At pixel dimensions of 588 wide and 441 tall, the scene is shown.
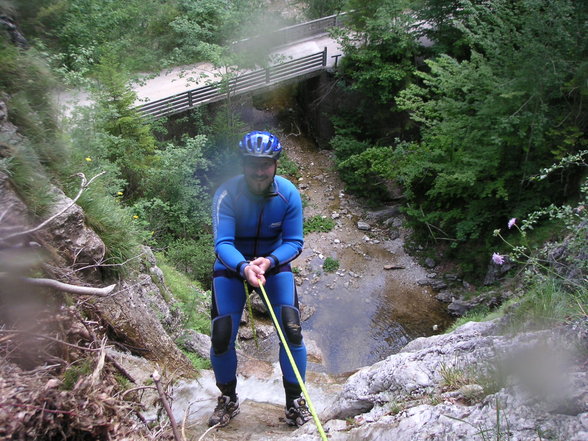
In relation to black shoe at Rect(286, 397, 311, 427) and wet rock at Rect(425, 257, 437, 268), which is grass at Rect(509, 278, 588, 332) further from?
wet rock at Rect(425, 257, 437, 268)

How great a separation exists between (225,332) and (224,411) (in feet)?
2.54

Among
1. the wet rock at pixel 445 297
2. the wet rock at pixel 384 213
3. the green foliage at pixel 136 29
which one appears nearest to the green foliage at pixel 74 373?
the green foliage at pixel 136 29

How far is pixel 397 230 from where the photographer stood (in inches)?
501

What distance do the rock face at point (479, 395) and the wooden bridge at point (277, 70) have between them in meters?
9.58

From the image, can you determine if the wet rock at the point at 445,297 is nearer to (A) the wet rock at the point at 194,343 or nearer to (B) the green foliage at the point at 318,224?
(B) the green foliage at the point at 318,224

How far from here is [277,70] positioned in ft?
47.5

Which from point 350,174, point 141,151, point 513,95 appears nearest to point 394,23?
point 350,174

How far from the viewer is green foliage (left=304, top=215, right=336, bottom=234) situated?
12.8 metres

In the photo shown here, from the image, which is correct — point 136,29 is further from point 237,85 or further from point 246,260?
point 246,260

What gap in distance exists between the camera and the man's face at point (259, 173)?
12.3 feet

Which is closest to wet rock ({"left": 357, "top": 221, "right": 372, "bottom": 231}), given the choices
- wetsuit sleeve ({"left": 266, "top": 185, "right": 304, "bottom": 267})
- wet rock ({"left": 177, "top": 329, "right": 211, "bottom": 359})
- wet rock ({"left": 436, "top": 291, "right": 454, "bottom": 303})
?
wet rock ({"left": 436, "top": 291, "right": 454, "bottom": 303})

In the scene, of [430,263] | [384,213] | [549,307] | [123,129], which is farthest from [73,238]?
[384,213]

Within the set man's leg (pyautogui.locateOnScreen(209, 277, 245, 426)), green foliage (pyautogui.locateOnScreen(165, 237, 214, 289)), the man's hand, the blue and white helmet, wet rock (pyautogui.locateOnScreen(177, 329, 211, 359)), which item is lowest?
green foliage (pyautogui.locateOnScreen(165, 237, 214, 289))

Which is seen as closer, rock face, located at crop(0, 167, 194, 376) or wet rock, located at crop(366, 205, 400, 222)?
rock face, located at crop(0, 167, 194, 376)
